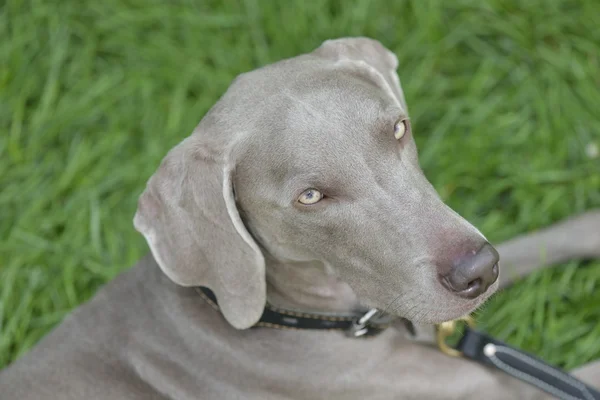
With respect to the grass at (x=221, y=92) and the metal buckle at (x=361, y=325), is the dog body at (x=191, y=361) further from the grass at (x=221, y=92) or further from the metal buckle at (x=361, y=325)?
the grass at (x=221, y=92)

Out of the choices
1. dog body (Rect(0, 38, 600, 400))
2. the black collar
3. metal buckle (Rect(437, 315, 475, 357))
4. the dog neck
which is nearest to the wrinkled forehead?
dog body (Rect(0, 38, 600, 400))

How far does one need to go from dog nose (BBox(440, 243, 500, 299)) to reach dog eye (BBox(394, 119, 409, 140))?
53 cm

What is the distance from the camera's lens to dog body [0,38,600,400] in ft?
10.3

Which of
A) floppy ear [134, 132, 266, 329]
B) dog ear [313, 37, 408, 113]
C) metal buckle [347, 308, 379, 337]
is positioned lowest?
metal buckle [347, 308, 379, 337]

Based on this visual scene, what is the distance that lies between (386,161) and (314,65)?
52 cm

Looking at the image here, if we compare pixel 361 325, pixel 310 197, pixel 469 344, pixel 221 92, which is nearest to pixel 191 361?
pixel 361 325

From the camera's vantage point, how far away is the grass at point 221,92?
16.0 ft

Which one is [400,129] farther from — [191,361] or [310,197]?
[191,361]

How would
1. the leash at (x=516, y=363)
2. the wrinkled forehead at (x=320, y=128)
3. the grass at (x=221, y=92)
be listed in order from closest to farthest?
the wrinkled forehead at (x=320, y=128) → the leash at (x=516, y=363) → the grass at (x=221, y=92)

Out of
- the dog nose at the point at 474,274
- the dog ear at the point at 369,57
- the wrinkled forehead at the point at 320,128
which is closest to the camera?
the dog nose at the point at 474,274

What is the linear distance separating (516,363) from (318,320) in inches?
36.8

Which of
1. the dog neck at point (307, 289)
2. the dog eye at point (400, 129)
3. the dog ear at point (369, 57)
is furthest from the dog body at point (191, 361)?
the dog ear at point (369, 57)

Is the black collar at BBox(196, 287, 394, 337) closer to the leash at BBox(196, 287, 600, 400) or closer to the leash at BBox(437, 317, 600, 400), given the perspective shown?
the leash at BBox(196, 287, 600, 400)

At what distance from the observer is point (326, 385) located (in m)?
3.62
